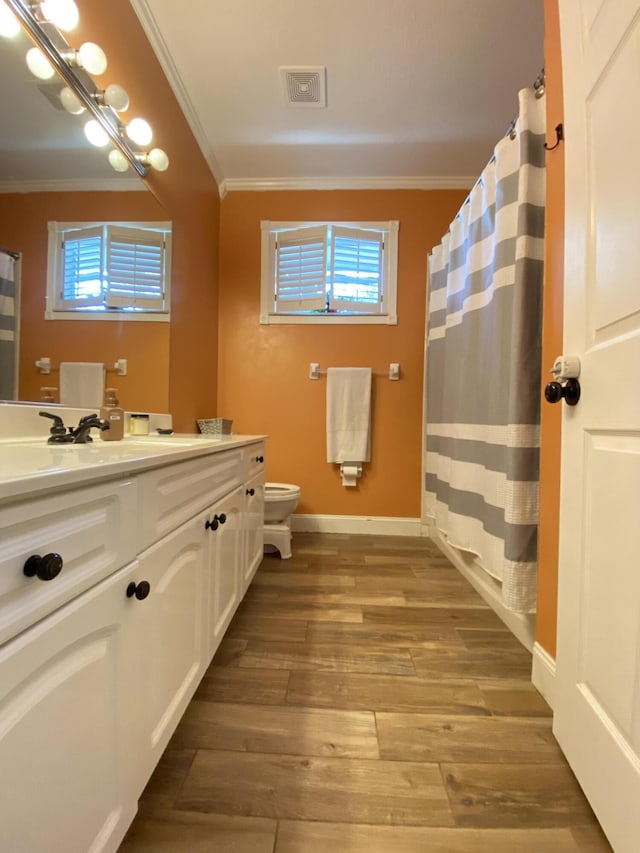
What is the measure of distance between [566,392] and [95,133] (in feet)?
5.84

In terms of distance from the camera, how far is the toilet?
2.11 meters

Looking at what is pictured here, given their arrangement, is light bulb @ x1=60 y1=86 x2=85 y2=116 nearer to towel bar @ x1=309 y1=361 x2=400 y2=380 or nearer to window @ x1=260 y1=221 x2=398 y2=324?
window @ x1=260 y1=221 x2=398 y2=324

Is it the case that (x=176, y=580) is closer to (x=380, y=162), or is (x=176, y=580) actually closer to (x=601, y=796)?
(x=601, y=796)

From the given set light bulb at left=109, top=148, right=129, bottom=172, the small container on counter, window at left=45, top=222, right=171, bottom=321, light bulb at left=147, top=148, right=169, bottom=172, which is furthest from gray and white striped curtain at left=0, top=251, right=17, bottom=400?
light bulb at left=147, top=148, right=169, bottom=172

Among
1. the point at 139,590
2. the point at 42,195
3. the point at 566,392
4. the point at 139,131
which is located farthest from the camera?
the point at 139,131

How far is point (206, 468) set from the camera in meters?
1.03

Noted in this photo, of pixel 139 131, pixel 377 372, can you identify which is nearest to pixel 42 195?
pixel 139 131

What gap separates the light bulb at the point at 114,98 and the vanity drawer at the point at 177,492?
4.38ft

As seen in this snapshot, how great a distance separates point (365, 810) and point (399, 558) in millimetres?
1470

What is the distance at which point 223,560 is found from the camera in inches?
46.3

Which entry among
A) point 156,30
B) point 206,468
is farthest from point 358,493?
point 156,30

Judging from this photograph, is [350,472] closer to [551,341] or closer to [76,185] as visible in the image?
[551,341]

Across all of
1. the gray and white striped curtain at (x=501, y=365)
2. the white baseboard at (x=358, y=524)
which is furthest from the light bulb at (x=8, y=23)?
the white baseboard at (x=358, y=524)

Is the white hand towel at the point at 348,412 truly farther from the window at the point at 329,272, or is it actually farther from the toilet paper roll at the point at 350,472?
the window at the point at 329,272
